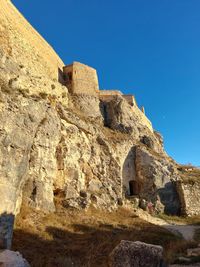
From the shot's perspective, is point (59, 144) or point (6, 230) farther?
point (59, 144)

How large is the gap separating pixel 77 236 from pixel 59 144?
249 inches

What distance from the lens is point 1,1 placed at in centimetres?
2156

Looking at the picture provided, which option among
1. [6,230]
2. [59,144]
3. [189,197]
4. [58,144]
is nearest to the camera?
[6,230]

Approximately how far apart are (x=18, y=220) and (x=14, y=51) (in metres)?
14.1

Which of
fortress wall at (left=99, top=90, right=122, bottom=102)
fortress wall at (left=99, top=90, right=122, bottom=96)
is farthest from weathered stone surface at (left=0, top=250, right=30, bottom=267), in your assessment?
fortress wall at (left=99, top=90, right=122, bottom=96)

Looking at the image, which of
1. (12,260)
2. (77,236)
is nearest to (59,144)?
Answer: (77,236)

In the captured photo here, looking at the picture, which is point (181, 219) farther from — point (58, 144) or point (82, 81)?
point (82, 81)

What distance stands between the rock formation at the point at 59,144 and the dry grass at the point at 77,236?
2.80 ft

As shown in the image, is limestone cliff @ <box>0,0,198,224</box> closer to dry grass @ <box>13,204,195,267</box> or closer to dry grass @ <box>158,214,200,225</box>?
dry grass @ <box>13,204,195,267</box>

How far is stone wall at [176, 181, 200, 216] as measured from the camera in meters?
23.8

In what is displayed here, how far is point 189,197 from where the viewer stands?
2450 cm

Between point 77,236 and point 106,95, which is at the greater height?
point 106,95

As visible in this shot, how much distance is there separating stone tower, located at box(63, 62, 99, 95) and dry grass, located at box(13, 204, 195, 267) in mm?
14892

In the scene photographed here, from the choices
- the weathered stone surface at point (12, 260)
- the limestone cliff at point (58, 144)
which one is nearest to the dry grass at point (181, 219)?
the limestone cliff at point (58, 144)
